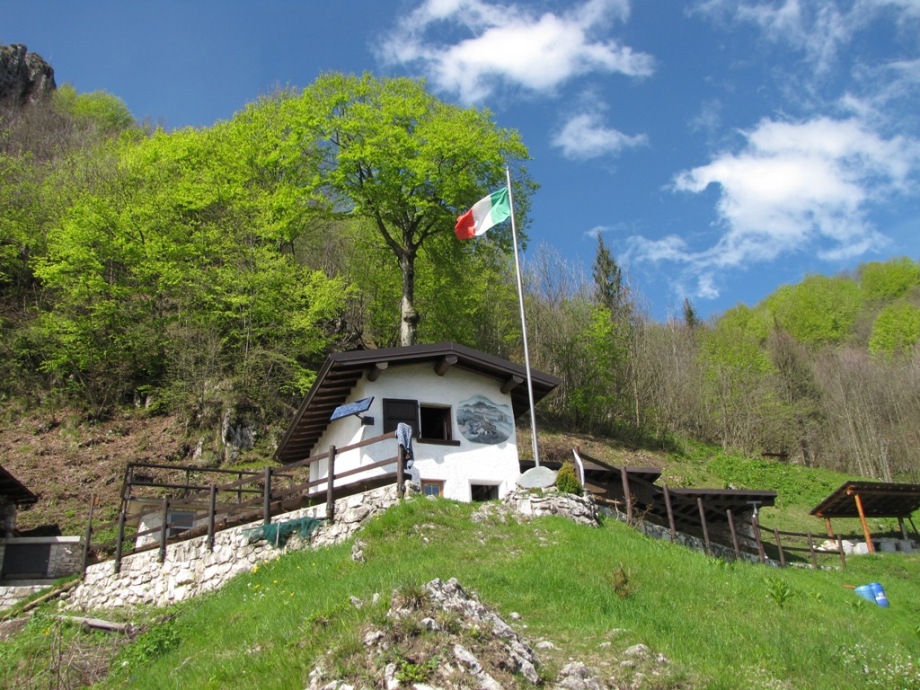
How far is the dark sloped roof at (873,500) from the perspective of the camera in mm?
24594

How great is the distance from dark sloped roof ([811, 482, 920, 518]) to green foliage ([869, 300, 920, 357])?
29564 millimetres

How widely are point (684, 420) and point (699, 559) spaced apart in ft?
98.5

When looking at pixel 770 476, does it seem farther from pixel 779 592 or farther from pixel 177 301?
pixel 177 301

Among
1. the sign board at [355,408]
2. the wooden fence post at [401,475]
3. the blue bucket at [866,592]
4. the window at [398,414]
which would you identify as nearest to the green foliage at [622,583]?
the wooden fence post at [401,475]

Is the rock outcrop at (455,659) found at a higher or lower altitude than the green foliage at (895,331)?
lower

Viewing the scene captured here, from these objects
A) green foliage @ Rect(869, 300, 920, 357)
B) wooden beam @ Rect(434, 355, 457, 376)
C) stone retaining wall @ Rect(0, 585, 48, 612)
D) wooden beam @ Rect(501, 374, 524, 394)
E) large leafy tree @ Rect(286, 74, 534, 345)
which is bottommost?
stone retaining wall @ Rect(0, 585, 48, 612)

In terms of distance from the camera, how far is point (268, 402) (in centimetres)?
2834

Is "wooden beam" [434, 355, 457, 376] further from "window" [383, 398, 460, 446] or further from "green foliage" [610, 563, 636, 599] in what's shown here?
"green foliage" [610, 563, 636, 599]

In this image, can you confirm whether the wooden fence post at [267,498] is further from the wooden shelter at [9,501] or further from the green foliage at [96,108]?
the green foliage at [96,108]

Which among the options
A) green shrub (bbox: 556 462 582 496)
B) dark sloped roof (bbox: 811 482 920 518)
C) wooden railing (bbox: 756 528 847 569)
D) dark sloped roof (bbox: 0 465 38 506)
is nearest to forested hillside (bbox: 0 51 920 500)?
dark sloped roof (bbox: 0 465 38 506)

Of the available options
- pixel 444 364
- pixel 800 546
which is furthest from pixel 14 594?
pixel 800 546

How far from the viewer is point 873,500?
26031 millimetres

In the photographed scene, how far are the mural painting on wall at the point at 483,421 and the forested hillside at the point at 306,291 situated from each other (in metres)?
10.1

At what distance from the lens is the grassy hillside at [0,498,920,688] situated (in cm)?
786
